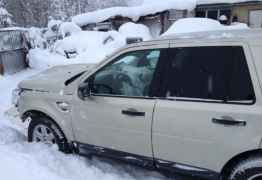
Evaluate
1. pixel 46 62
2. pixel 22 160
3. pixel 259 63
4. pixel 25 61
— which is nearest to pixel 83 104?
pixel 22 160

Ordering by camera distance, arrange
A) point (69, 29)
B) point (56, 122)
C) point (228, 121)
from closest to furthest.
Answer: point (228, 121) < point (56, 122) < point (69, 29)

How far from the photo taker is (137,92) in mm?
3426

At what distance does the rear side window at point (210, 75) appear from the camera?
2.81 m

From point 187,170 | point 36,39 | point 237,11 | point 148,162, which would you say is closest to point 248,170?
point 187,170

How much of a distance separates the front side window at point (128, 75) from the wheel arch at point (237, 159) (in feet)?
3.46

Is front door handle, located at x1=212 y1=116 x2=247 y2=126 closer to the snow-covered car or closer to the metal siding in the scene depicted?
the snow-covered car

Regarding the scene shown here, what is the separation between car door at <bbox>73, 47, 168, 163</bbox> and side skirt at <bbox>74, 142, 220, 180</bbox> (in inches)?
1.7

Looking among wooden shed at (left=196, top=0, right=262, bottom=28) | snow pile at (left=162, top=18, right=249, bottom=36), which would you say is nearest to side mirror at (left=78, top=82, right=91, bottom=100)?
snow pile at (left=162, top=18, right=249, bottom=36)

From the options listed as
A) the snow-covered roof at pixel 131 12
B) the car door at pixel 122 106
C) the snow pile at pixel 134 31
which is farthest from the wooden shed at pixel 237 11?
the car door at pixel 122 106

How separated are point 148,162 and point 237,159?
97 centimetres

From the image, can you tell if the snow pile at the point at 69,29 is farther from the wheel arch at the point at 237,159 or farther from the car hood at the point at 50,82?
the wheel arch at the point at 237,159

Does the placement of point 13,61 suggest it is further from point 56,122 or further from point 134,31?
point 56,122

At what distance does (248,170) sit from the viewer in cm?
284

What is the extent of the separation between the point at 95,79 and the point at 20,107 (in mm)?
1378
